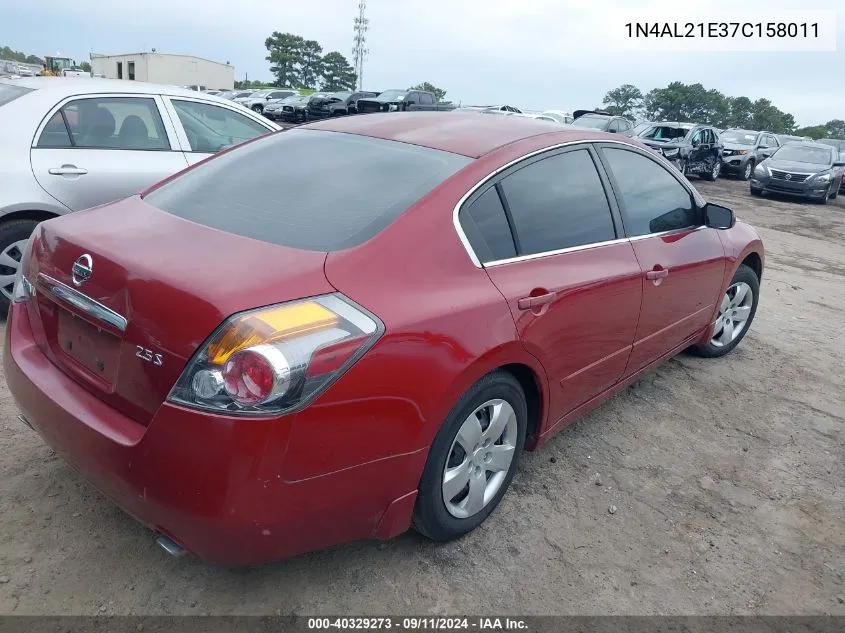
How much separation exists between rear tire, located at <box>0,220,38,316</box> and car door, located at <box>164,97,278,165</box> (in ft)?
4.06

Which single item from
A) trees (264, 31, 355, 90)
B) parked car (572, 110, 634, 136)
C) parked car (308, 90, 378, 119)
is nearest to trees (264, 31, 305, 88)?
trees (264, 31, 355, 90)

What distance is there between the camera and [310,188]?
2.65 m

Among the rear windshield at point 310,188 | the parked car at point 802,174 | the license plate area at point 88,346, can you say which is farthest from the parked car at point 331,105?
the license plate area at point 88,346

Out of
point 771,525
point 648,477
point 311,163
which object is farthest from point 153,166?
point 771,525

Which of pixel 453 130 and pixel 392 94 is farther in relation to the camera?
pixel 392 94

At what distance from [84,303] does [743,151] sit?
71.9 feet

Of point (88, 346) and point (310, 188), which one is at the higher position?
point (310, 188)

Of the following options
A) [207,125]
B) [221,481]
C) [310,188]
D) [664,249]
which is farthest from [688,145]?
[221,481]

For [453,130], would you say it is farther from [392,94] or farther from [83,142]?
[392,94]

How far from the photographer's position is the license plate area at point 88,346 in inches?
84.8

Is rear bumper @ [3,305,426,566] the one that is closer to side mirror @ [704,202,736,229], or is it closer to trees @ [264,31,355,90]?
side mirror @ [704,202,736,229]

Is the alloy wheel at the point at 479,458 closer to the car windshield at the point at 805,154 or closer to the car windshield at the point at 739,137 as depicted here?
the car windshield at the point at 805,154

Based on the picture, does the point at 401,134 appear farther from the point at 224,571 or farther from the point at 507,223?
the point at 224,571

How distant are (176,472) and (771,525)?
2.51m
